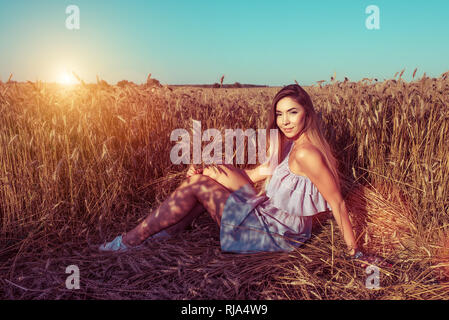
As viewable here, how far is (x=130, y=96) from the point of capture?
2998mm

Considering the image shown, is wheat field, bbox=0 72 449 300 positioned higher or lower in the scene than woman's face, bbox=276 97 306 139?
lower

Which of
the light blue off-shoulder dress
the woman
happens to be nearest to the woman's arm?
the woman

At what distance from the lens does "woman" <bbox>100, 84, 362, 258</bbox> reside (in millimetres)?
1839

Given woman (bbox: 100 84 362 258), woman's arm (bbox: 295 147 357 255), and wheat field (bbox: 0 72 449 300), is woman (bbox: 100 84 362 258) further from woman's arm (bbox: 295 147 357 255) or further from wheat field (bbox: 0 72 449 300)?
wheat field (bbox: 0 72 449 300)

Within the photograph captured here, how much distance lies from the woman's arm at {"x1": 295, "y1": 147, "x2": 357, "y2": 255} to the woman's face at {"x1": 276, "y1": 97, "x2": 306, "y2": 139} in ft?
0.64

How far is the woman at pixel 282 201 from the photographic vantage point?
184 centimetres

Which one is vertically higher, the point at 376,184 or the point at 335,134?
Answer: the point at 335,134

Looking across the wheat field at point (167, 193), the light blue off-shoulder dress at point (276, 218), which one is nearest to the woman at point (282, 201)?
the light blue off-shoulder dress at point (276, 218)

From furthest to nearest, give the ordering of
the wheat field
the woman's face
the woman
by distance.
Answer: the woman's face
the woman
the wheat field

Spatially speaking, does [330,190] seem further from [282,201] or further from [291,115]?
[291,115]

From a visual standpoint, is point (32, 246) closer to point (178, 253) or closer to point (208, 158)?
point (178, 253)
